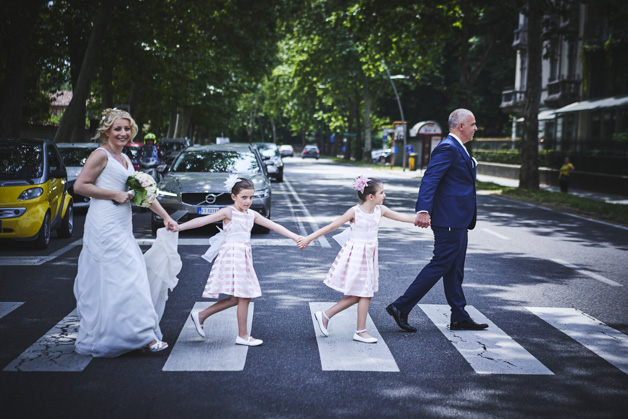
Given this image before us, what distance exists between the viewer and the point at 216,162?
14273 millimetres

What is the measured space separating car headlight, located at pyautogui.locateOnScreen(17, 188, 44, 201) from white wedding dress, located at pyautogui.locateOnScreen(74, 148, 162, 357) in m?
5.85

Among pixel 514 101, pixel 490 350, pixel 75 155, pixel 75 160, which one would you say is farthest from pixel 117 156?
pixel 514 101

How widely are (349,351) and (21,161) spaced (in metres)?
7.74

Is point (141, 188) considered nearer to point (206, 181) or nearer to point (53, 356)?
point (53, 356)

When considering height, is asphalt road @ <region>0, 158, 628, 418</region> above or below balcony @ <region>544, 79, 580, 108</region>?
below

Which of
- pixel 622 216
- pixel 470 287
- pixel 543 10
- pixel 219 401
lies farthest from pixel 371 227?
pixel 543 10

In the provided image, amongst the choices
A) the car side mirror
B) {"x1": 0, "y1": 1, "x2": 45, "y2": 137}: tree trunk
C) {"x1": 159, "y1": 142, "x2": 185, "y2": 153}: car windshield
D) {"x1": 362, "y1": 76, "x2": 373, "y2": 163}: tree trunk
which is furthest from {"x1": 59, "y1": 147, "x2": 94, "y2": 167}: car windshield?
{"x1": 362, "y1": 76, "x2": 373, "y2": 163}: tree trunk

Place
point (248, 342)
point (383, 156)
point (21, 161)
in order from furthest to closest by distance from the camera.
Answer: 1. point (383, 156)
2. point (21, 161)
3. point (248, 342)

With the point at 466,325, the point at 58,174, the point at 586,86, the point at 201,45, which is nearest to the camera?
the point at 466,325

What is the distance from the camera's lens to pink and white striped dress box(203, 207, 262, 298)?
5660mm

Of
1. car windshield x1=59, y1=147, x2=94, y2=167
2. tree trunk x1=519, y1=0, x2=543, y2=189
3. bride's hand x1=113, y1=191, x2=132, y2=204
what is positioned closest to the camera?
bride's hand x1=113, y1=191, x2=132, y2=204

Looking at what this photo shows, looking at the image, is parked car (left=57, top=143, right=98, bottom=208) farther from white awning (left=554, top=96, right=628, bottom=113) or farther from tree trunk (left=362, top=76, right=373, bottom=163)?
tree trunk (left=362, top=76, right=373, bottom=163)

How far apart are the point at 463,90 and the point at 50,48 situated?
15705 mm

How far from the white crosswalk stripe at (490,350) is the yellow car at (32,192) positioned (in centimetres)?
634
